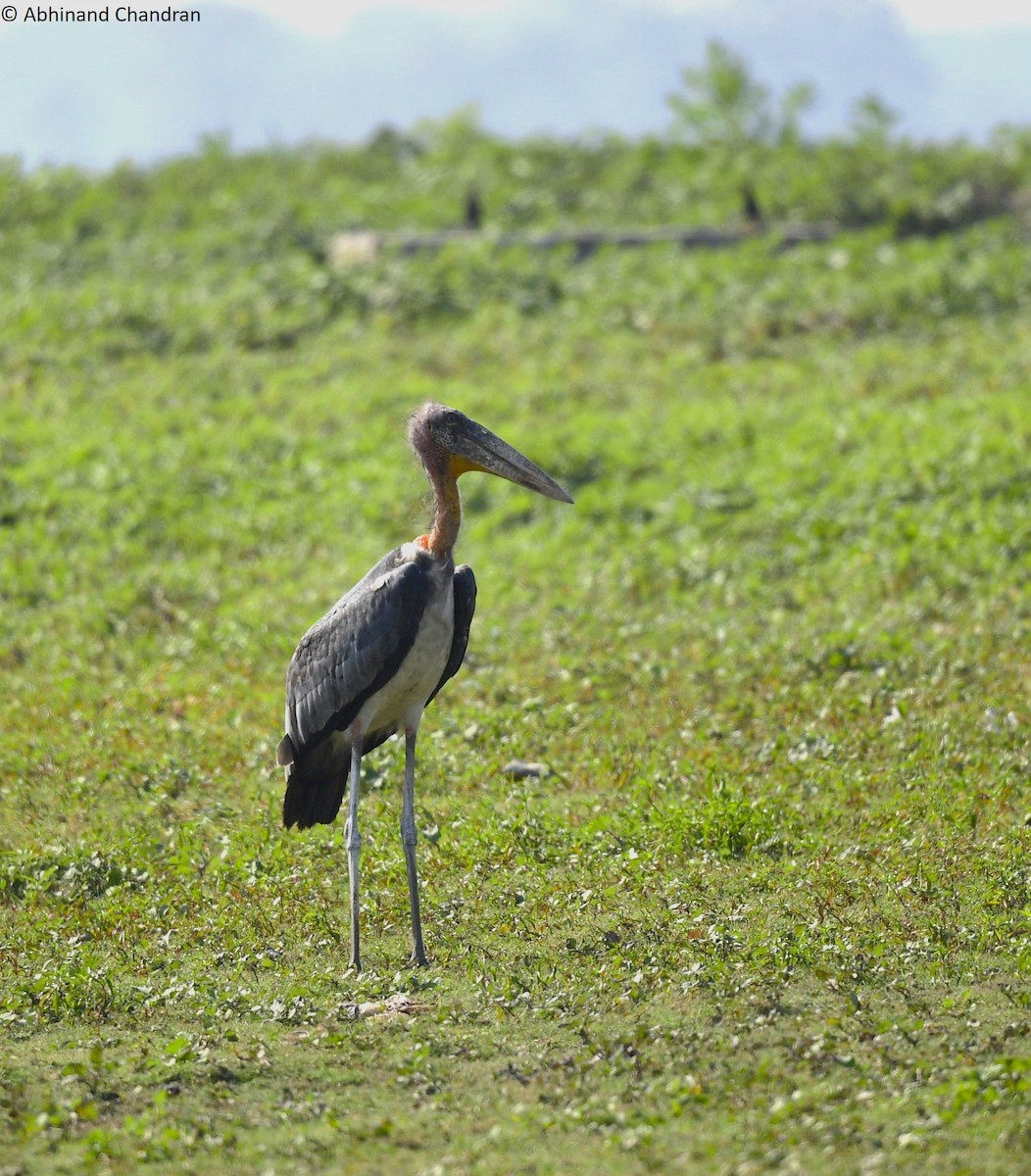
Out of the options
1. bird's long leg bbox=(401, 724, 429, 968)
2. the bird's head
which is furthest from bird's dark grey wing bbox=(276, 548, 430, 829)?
the bird's head

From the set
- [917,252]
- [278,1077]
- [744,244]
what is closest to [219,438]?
[744,244]

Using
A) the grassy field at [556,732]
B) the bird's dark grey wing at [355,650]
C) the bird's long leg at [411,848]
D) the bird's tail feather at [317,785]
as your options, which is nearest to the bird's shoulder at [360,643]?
the bird's dark grey wing at [355,650]

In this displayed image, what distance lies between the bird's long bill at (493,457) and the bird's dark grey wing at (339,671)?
50cm

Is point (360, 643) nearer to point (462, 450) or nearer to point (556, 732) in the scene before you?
point (462, 450)

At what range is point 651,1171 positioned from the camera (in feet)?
13.9

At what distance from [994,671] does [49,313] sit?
1276 centimetres

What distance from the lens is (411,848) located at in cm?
637

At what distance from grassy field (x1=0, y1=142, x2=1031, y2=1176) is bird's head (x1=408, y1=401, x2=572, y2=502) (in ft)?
1.09

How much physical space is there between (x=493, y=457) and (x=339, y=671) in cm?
110

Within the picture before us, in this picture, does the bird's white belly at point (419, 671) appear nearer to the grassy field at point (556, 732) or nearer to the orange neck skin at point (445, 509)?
the orange neck skin at point (445, 509)

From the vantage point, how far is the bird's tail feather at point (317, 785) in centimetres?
697

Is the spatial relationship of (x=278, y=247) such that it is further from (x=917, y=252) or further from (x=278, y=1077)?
(x=278, y=1077)

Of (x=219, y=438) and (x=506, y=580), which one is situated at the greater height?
(x=219, y=438)

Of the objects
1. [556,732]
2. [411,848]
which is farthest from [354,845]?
[556,732]
